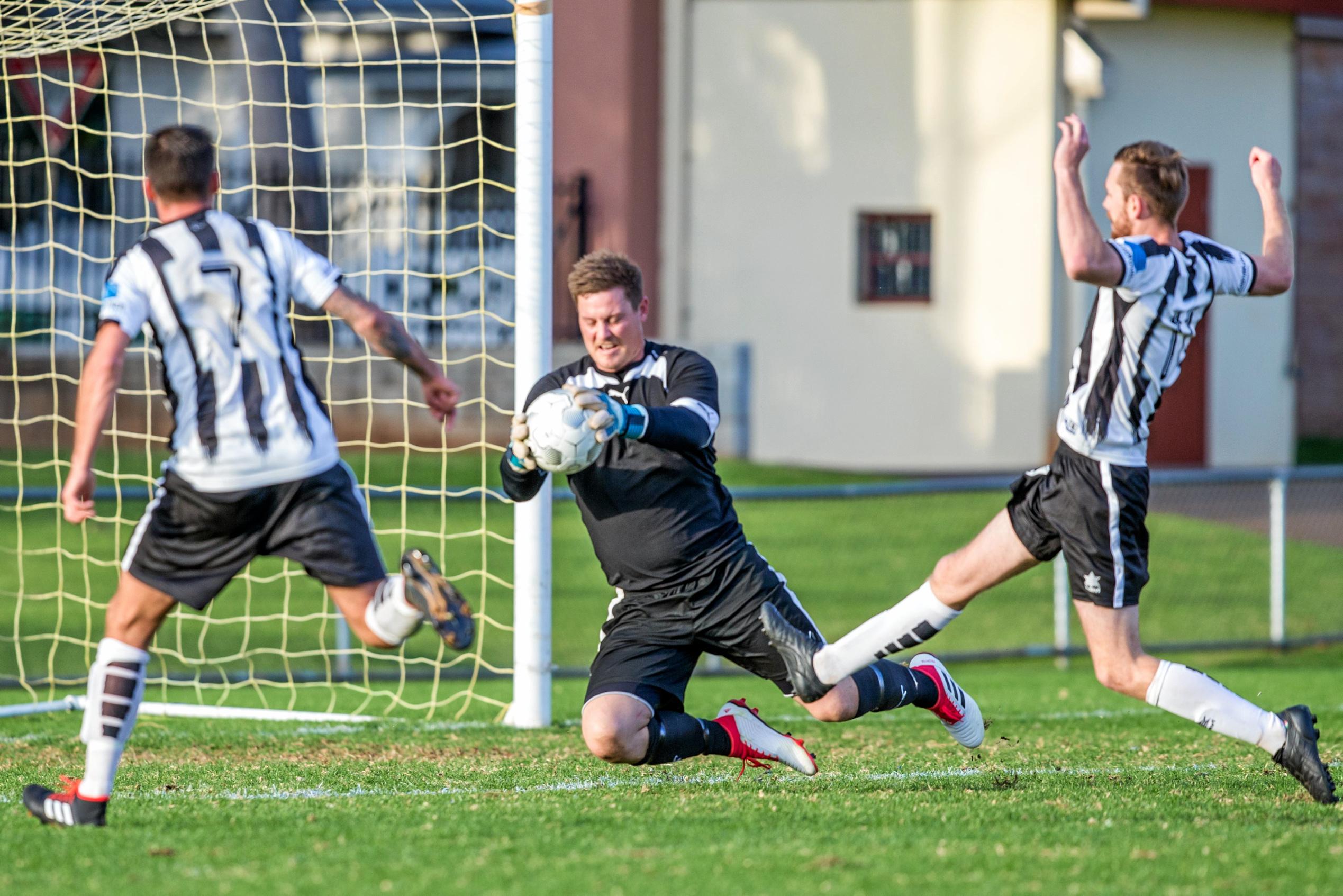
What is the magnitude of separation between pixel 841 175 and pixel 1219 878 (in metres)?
14.5

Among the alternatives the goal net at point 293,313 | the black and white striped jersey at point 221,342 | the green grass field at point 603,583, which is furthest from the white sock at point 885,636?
the green grass field at point 603,583

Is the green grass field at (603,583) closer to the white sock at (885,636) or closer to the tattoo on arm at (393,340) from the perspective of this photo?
the white sock at (885,636)

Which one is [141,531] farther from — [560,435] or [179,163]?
[560,435]

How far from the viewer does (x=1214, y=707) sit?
471 centimetres

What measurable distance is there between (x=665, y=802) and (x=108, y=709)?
1.75 meters

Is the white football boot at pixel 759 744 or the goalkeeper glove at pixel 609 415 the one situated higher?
the goalkeeper glove at pixel 609 415

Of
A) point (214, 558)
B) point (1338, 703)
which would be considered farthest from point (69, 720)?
point (1338, 703)

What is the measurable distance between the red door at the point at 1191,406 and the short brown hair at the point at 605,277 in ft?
46.1

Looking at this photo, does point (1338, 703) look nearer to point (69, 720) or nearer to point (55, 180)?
point (69, 720)

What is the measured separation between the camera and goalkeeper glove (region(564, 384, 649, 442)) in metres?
4.63

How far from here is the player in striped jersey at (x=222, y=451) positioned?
4227 mm

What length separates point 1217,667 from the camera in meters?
9.91

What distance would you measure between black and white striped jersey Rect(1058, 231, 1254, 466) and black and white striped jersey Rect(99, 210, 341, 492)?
2376 mm

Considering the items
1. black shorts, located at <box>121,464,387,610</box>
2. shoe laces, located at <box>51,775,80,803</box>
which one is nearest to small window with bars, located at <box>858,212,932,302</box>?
black shorts, located at <box>121,464,387,610</box>
